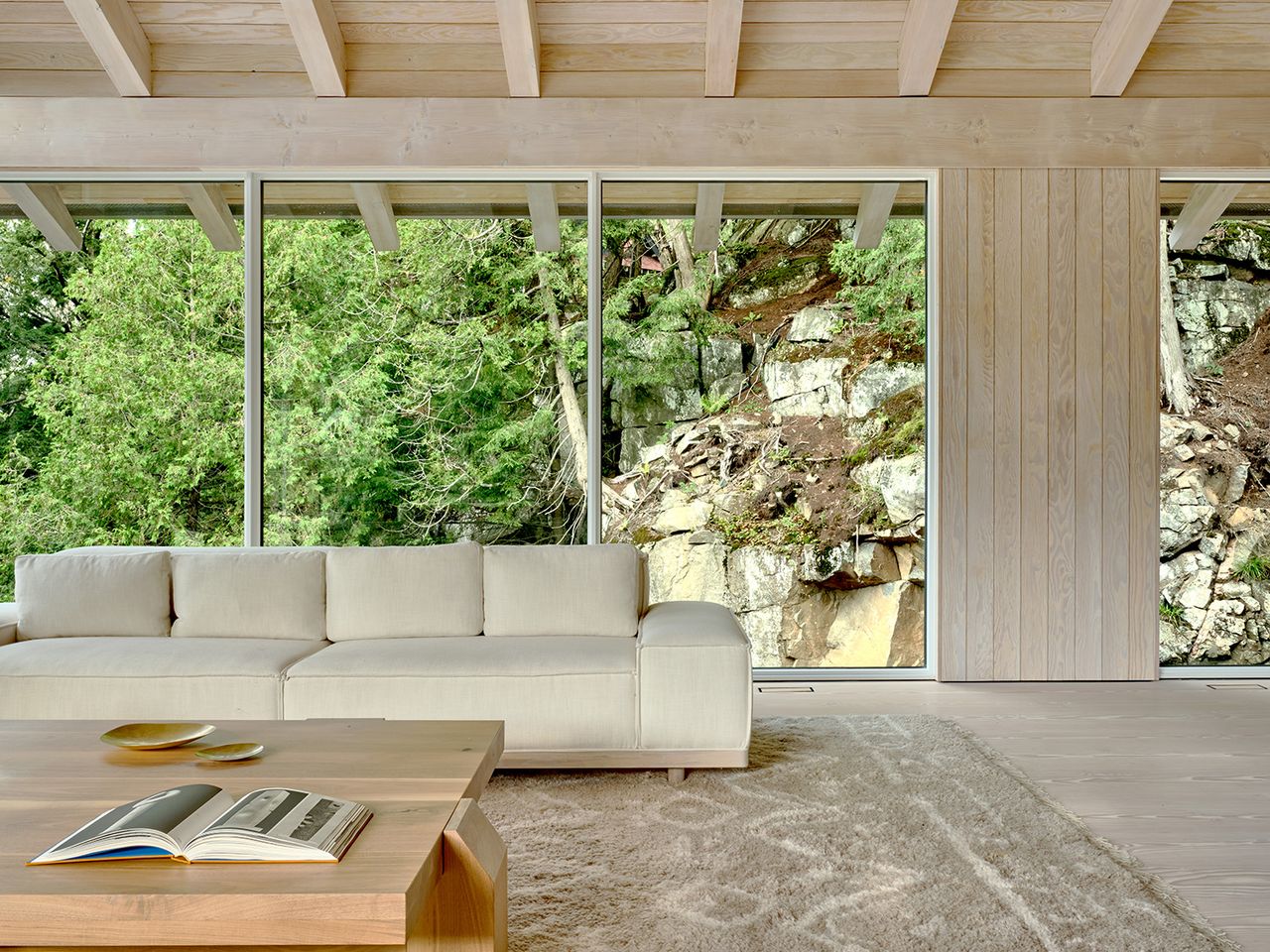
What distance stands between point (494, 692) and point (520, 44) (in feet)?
9.12

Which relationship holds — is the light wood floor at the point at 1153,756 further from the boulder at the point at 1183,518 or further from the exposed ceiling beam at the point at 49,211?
the exposed ceiling beam at the point at 49,211

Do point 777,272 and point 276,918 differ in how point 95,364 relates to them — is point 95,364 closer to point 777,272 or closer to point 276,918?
point 777,272

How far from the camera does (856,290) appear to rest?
466cm

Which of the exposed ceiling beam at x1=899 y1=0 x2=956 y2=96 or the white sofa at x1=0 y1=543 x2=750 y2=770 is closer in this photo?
the white sofa at x1=0 y1=543 x2=750 y2=770

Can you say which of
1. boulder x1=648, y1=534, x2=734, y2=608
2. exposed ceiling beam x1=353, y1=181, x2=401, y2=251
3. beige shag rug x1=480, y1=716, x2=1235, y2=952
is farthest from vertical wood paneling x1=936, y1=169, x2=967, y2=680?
exposed ceiling beam x1=353, y1=181, x2=401, y2=251

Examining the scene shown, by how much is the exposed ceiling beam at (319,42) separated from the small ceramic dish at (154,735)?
3.04 meters

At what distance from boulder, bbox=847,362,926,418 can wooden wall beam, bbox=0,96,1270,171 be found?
0.92 metres

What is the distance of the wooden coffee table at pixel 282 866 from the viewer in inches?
53.1

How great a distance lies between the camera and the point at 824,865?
236 cm

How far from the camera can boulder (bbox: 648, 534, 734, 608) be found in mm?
4660

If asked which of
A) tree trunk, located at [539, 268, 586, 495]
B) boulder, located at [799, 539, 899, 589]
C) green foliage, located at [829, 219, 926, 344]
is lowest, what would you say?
boulder, located at [799, 539, 899, 589]

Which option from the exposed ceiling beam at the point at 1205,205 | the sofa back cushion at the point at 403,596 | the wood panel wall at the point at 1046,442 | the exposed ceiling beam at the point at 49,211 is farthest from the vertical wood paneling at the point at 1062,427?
the exposed ceiling beam at the point at 49,211

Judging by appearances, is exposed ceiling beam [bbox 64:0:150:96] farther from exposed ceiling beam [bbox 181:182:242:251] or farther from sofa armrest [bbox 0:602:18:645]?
sofa armrest [bbox 0:602:18:645]

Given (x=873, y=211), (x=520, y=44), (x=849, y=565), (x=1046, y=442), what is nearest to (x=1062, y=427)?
(x=1046, y=442)
